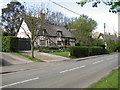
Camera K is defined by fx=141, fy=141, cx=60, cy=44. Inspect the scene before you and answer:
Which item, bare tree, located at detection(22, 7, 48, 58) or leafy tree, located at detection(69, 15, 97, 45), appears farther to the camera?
leafy tree, located at detection(69, 15, 97, 45)

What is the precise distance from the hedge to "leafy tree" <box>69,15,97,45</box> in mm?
29026

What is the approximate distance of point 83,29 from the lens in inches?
2098

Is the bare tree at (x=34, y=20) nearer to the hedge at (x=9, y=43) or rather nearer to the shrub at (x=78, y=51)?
the hedge at (x=9, y=43)

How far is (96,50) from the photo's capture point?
3831 cm

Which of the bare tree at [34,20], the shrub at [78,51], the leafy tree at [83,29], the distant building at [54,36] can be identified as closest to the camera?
the bare tree at [34,20]

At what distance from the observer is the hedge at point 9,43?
2316 cm

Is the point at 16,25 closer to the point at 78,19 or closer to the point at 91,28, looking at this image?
the point at 78,19

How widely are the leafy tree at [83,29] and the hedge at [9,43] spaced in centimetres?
2903

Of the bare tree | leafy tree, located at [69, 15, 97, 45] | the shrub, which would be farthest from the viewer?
leafy tree, located at [69, 15, 97, 45]

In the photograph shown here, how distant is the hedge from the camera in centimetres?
2316

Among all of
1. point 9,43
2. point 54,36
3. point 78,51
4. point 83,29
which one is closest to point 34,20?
point 9,43

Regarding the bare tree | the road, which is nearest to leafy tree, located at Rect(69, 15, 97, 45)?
the bare tree

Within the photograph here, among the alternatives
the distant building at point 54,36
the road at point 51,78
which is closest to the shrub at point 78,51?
the distant building at point 54,36

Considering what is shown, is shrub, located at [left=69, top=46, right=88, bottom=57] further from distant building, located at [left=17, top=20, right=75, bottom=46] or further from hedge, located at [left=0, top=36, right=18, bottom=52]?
distant building, located at [left=17, top=20, right=75, bottom=46]
